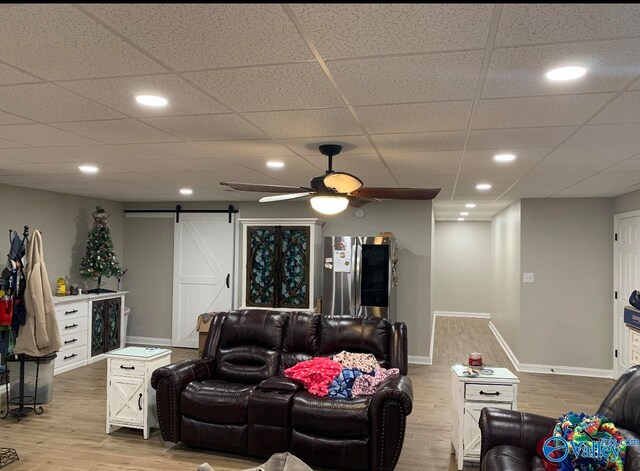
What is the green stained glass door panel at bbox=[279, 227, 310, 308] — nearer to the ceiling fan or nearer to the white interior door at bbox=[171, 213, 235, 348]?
the white interior door at bbox=[171, 213, 235, 348]

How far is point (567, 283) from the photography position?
21.4 feet

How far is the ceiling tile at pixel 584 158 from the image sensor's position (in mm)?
3453

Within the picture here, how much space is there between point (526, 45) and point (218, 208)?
6.53 m

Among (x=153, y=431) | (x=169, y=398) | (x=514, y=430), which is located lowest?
(x=153, y=431)

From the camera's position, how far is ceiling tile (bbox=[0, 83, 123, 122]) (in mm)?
2363

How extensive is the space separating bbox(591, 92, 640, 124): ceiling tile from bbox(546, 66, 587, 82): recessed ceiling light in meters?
0.41

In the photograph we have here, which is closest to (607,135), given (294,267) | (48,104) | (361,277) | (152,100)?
(152,100)

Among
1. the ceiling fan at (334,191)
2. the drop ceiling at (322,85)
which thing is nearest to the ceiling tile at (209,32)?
the drop ceiling at (322,85)

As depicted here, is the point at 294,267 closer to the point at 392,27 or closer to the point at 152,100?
the point at 152,100

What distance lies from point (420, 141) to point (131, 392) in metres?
3.17

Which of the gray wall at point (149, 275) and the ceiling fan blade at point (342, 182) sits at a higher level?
the ceiling fan blade at point (342, 182)

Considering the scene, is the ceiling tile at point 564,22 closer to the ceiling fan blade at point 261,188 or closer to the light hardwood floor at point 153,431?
the ceiling fan blade at point 261,188

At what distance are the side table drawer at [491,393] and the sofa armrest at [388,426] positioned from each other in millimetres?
554

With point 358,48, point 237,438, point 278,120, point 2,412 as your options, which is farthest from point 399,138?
point 2,412
